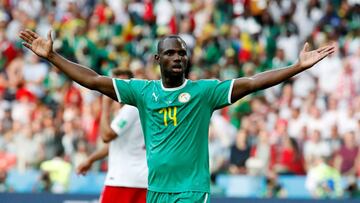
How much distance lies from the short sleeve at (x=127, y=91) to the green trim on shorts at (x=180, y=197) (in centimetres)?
76

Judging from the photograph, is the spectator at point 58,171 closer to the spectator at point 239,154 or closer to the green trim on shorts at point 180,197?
the spectator at point 239,154

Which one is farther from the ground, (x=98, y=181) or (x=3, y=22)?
(x=3, y=22)


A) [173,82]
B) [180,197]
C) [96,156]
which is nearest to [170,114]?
[173,82]

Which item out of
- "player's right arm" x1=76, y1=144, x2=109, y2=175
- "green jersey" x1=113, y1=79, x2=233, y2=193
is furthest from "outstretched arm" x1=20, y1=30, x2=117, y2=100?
"player's right arm" x1=76, y1=144, x2=109, y2=175

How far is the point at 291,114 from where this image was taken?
1830 cm

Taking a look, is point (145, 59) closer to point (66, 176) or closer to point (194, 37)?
point (194, 37)

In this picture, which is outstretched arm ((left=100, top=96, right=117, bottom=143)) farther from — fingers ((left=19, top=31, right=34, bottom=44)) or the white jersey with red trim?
fingers ((left=19, top=31, right=34, bottom=44))

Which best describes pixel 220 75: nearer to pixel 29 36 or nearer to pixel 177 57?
pixel 29 36

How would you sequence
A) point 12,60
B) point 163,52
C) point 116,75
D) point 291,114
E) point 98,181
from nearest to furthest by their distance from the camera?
point 163,52, point 116,75, point 98,181, point 291,114, point 12,60

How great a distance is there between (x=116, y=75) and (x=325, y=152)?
6.93m

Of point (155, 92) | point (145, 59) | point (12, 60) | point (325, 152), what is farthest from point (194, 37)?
point (155, 92)

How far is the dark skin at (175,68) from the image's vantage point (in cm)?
797

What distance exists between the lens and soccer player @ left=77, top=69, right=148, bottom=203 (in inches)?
417

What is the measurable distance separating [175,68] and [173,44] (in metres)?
0.19
